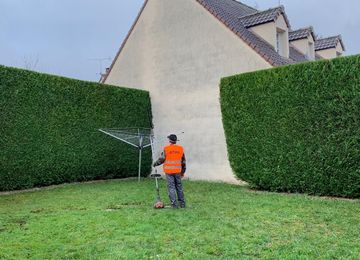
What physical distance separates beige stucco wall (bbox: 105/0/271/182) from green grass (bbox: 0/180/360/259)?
627 cm

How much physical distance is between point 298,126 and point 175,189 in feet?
14.0

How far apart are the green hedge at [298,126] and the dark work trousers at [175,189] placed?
12.6ft

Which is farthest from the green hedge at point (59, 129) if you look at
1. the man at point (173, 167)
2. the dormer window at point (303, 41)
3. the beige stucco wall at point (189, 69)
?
the dormer window at point (303, 41)

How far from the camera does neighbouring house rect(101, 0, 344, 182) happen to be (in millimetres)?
16750

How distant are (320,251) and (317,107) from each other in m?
6.10

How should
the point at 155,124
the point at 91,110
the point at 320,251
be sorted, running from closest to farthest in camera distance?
the point at 320,251, the point at 91,110, the point at 155,124

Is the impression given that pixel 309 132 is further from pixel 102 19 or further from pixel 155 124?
pixel 102 19

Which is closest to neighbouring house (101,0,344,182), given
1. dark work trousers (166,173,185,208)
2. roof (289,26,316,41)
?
roof (289,26,316,41)

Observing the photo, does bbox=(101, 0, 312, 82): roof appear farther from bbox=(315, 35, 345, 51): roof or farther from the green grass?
the green grass

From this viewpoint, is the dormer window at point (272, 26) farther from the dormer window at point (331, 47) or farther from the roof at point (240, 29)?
the dormer window at point (331, 47)

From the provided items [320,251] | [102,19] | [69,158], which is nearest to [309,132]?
[320,251]

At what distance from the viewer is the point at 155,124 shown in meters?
19.3

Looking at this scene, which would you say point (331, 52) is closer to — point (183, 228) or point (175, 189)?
point (175, 189)

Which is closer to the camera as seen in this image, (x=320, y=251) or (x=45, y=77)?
(x=320, y=251)
